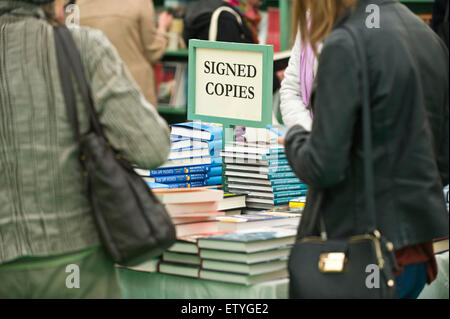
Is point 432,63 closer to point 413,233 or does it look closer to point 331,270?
point 413,233

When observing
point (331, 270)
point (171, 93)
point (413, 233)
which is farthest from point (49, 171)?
point (171, 93)

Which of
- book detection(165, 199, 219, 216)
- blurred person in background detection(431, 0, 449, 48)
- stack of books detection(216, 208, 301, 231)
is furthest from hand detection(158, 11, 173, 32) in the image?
book detection(165, 199, 219, 216)

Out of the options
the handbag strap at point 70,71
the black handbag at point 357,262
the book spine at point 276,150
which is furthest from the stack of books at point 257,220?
the handbag strap at point 70,71

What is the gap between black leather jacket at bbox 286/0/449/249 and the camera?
158cm

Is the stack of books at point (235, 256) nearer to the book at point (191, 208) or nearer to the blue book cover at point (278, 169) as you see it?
the book at point (191, 208)

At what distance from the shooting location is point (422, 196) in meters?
1.66

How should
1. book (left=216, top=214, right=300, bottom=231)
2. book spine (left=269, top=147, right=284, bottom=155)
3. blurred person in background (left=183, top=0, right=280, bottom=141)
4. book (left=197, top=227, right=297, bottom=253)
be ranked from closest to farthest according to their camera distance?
1. book (left=197, top=227, right=297, bottom=253)
2. book (left=216, top=214, right=300, bottom=231)
3. book spine (left=269, top=147, right=284, bottom=155)
4. blurred person in background (left=183, top=0, right=280, bottom=141)

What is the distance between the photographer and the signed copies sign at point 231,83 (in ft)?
8.44

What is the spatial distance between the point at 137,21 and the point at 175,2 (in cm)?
208

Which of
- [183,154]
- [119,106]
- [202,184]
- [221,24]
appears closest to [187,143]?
[183,154]

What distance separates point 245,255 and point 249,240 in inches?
1.7

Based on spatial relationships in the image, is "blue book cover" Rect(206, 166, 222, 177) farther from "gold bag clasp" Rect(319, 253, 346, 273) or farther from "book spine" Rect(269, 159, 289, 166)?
"gold bag clasp" Rect(319, 253, 346, 273)

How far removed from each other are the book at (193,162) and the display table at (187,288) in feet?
1.35

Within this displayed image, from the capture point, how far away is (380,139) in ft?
5.33
